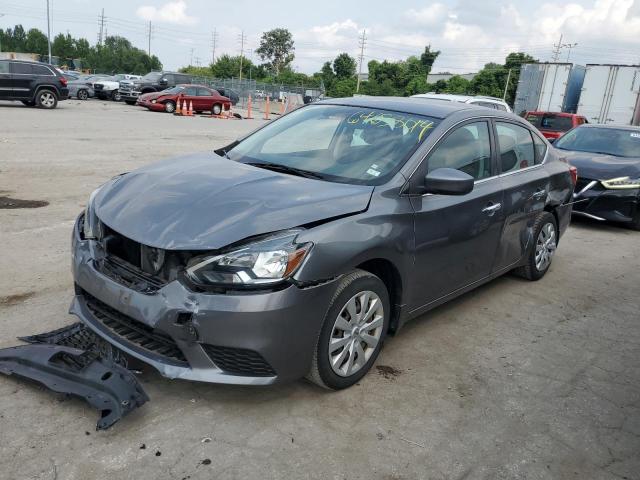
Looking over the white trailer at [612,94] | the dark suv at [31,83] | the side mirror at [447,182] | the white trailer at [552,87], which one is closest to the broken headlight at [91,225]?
the side mirror at [447,182]

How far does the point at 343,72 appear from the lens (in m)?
89.6

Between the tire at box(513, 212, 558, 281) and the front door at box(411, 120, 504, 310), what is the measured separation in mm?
1028

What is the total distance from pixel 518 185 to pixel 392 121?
139cm

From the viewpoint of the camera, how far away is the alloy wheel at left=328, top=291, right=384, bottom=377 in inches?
125

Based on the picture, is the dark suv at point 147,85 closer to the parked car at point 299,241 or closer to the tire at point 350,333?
the parked car at point 299,241

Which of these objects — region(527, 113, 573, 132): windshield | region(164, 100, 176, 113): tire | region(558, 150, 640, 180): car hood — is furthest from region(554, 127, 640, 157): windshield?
region(164, 100, 176, 113): tire

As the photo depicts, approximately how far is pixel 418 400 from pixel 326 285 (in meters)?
0.96

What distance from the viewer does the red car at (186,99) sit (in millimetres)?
25592

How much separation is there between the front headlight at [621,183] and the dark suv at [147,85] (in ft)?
85.3

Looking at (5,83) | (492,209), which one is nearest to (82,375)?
(492,209)

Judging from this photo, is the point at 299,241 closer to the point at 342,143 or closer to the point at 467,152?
the point at 342,143

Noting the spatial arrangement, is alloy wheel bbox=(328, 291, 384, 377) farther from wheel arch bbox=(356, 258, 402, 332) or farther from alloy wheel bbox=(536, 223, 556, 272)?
alloy wheel bbox=(536, 223, 556, 272)

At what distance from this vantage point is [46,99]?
2067cm

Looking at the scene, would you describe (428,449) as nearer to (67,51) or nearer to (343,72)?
(343,72)
